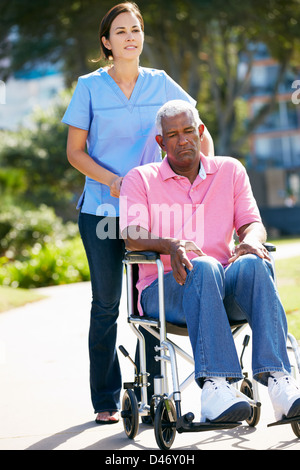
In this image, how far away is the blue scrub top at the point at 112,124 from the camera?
3.99 metres

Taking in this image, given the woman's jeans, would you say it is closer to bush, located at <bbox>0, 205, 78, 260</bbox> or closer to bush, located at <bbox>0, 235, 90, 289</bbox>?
bush, located at <bbox>0, 235, 90, 289</bbox>

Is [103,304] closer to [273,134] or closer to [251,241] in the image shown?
[251,241]

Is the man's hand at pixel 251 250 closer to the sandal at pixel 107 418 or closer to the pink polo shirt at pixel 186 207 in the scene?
the pink polo shirt at pixel 186 207

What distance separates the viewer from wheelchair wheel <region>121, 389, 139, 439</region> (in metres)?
3.58

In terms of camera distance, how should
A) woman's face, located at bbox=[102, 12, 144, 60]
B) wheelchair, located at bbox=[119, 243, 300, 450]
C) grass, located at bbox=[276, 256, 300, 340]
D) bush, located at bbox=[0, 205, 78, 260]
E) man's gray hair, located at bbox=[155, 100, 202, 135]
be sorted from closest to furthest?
1. wheelchair, located at bbox=[119, 243, 300, 450]
2. man's gray hair, located at bbox=[155, 100, 202, 135]
3. woman's face, located at bbox=[102, 12, 144, 60]
4. grass, located at bbox=[276, 256, 300, 340]
5. bush, located at bbox=[0, 205, 78, 260]

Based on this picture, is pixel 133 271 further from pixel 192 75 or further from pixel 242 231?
pixel 192 75

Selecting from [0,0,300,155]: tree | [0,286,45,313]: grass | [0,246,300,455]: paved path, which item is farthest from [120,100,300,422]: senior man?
[0,0,300,155]: tree

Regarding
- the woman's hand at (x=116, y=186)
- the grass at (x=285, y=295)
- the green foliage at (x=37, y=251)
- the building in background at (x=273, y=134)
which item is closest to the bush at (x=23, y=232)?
the green foliage at (x=37, y=251)

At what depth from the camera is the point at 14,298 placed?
30.7 feet

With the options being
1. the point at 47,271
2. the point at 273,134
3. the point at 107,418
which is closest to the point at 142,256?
the point at 107,418

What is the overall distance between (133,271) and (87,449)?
0.81 m

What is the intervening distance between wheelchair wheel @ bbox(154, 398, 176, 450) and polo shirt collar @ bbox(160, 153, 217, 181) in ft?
3.30

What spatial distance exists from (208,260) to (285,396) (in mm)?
603

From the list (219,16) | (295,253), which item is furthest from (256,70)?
(295,253)
